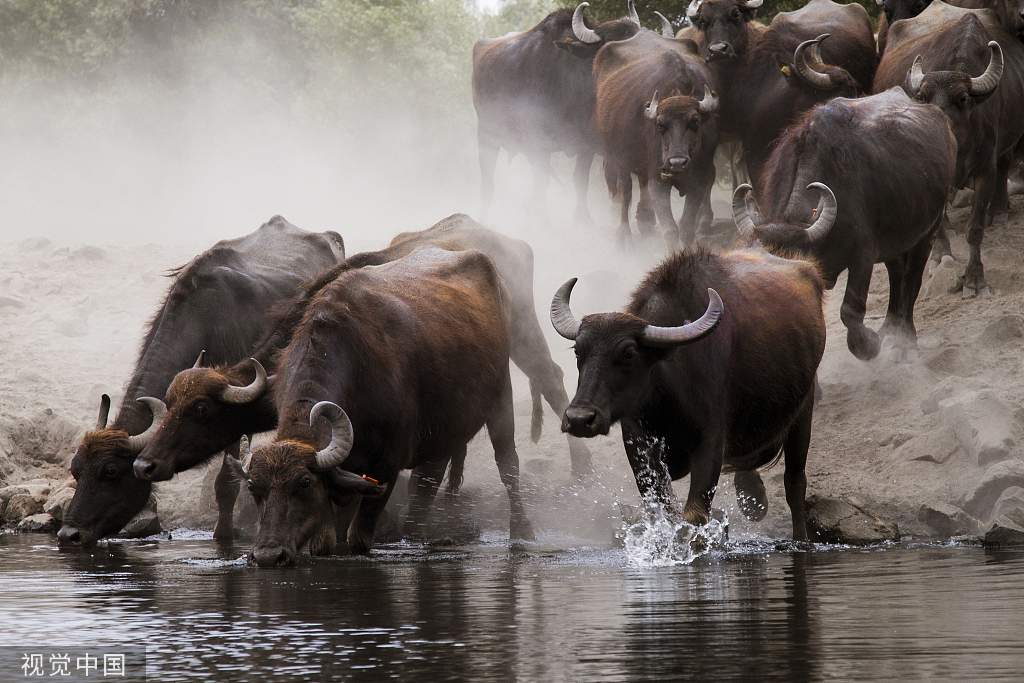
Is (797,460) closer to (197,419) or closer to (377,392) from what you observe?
(377,392)

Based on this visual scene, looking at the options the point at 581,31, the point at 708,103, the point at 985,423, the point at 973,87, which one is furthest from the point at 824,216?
the point at 581,31

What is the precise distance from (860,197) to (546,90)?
7.46 m

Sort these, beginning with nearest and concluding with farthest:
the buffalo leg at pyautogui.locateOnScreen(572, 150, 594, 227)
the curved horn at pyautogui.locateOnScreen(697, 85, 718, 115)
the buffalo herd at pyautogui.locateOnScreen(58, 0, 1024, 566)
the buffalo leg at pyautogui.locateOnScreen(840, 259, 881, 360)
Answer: the buffalo herd at pyautogui.locateOnScreen(58, 0, 1024, 566), the buffalo leg at pyautogui.locateOnScreen(840, 259, 881, 360), the curved horn at pyautogui.locateOnScreen(697, 85, 718, 115), the buffalo leg at pyautogui.locateOnScreen(572, 150, 594, 227)

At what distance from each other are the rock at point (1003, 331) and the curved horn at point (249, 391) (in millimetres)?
6513

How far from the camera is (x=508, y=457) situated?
32.0 feet

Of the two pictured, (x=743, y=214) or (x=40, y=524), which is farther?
(x=40, y=524)

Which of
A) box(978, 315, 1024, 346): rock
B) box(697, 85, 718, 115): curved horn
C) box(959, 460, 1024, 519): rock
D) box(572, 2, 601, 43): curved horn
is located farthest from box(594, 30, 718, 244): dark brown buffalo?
box(959, 460, 1024, 519): rock

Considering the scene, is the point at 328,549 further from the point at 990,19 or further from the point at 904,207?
the point at 990,19

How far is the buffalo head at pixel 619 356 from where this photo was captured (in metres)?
6.93

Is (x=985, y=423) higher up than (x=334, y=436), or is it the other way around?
(x=985, y=423)

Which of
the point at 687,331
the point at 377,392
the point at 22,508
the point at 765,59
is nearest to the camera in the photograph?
the point at 687,331

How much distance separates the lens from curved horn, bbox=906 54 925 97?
11805 mm

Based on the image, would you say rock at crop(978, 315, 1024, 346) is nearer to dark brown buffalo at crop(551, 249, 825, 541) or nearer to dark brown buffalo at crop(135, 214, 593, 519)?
dark brown buffalo at crop(551, 249, 825, 541)

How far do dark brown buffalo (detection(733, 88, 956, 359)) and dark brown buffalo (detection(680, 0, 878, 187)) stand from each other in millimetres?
2621
